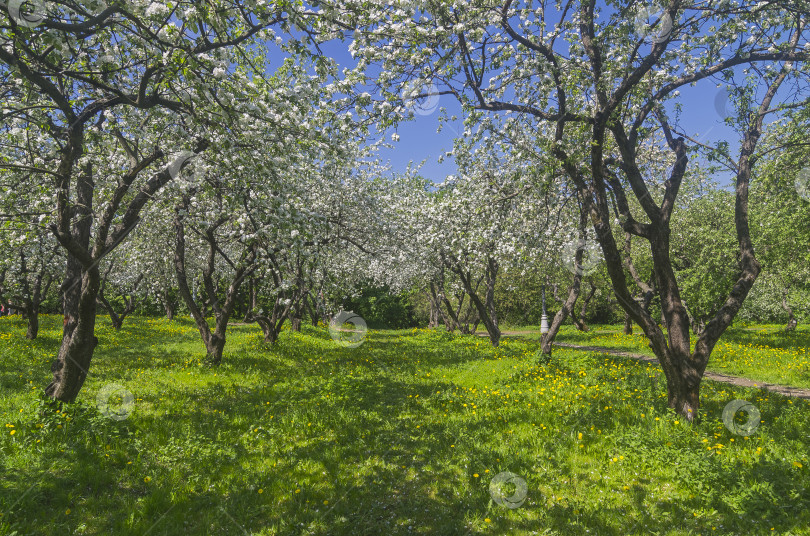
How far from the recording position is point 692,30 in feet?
24.4

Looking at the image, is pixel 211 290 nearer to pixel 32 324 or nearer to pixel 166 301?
pixel 32 324

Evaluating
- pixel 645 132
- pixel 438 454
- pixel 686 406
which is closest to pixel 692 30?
pixel 645 132

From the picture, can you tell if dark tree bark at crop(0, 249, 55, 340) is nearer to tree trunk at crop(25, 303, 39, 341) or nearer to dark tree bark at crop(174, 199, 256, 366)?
tree trunk at crop(25, 303, 39, 341)

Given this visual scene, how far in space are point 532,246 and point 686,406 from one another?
17.3 ft

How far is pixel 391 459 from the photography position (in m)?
6.64

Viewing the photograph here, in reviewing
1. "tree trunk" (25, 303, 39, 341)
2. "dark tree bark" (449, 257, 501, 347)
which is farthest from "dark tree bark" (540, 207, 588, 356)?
"tree trunk" (25, 303, 39, 341)

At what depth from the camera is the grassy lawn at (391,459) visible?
193 inches

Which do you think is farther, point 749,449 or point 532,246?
point 532,246

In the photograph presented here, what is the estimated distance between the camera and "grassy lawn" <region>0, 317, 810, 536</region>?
16.0 feet

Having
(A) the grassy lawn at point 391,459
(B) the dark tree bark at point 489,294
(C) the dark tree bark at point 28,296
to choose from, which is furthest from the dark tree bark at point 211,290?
(B) the dark tree bark at point 489,294

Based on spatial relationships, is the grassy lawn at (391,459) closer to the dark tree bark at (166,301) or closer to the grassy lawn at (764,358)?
the grassy lawn at (764,358)

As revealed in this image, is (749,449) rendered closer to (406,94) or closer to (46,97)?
(406,94)

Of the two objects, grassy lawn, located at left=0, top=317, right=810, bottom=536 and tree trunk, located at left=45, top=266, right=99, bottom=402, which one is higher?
tree trunk, located at left=45, top=266, right=99, bottom=402

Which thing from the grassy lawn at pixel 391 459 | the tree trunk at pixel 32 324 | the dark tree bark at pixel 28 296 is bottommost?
the grassy lawn at pixel 391 459
